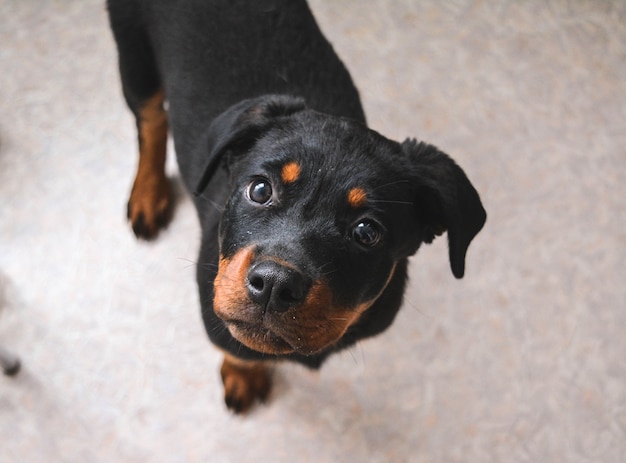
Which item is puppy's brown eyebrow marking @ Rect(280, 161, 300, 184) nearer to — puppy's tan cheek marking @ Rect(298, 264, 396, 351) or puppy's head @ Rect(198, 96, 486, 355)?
puppy's head @ Rect(198, 96, 486, 355)

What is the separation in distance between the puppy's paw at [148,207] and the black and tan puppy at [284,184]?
0.42 m

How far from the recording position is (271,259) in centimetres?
147

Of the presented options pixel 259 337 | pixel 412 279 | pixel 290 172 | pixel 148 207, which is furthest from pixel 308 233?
pixel 148 207

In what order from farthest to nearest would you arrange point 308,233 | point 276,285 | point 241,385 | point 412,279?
point 412,279
point 241,385
point 308,233
point 276,285

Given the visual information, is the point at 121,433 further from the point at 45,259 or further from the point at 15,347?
the point at 45,259

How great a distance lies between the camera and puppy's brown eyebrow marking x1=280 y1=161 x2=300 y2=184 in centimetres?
160

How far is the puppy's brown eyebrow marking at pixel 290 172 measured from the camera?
5.26 feet

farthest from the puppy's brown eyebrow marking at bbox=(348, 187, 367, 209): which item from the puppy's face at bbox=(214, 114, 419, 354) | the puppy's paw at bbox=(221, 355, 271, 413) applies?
the puppy's paw at bbox=(221, 355, 271, 413)

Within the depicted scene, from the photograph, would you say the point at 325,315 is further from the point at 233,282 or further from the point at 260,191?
the point at 260,191

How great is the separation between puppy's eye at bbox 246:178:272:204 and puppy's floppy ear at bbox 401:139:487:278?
0.37 m

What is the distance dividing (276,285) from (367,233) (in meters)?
0.31

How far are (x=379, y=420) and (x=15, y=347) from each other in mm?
1350

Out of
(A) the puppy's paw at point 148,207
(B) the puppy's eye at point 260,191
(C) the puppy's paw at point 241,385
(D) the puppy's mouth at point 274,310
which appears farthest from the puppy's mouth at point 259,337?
(A) the puppy's paw at point 148,207

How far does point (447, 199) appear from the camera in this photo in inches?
65.0
